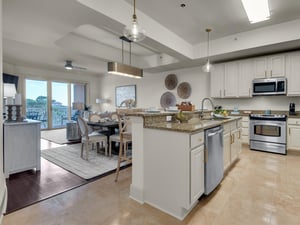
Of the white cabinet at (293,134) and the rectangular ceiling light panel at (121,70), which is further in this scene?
the rectangular ceiling light panel at (121,70)

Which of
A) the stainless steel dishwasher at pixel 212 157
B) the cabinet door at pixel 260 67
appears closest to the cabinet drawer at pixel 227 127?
the stainless steel dishwasher at pixel 212 157

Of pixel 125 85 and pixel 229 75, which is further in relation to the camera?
pixel 125 85

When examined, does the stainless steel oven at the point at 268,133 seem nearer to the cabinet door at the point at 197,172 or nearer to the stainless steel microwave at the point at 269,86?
the stainless steel microwave at the point at 269,86

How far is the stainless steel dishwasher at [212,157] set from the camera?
2.04 m

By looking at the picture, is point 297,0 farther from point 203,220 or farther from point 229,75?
point 203,220

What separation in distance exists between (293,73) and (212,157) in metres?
3.38

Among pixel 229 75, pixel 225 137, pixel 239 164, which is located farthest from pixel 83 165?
pixel 229 75

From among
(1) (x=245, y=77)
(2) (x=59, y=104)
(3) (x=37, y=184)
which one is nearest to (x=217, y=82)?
(1) (x=245, y=77)

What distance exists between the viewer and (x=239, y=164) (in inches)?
132

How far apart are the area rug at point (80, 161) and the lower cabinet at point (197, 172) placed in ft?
5.53

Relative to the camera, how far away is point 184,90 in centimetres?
600

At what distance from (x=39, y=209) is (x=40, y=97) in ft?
22.1

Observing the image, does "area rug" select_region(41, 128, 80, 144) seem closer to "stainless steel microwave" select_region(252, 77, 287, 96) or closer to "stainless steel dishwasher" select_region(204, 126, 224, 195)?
"stainless steel dishwasher" select_region(204, 126, 224, 195)

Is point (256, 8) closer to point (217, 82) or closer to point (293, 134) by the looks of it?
point (217, 82)
